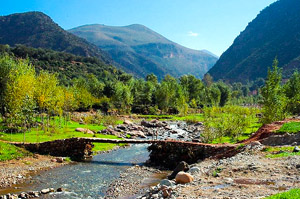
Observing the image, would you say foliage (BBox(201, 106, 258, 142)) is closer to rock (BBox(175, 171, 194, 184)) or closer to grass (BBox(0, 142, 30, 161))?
rock (BBox(175, 171, 194, 184))

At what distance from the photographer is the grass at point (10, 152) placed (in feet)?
91.1

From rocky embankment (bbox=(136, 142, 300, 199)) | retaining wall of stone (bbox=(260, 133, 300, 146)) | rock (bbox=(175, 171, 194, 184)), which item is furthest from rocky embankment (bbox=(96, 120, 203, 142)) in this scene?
rock (bbox=(175, 171, 194, 184))

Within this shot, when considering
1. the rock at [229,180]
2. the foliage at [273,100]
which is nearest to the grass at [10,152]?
the rock at [229,180]

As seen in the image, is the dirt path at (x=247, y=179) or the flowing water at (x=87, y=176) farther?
the flowing water at (x=87, y=176)

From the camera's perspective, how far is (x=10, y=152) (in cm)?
2872

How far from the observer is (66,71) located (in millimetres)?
139625

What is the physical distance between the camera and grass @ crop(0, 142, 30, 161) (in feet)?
91.1

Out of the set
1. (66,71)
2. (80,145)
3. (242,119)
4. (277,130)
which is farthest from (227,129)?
(66,71)

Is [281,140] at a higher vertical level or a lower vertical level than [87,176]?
higher

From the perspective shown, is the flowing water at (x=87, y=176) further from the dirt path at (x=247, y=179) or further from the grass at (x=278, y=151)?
the grass at (x=278, y=151)

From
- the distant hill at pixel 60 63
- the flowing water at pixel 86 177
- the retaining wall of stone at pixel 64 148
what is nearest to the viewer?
the flowing water at pixel 86 177

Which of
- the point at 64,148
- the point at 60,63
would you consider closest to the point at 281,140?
the point at 64,148

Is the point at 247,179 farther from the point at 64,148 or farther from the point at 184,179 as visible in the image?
the point at 64,148

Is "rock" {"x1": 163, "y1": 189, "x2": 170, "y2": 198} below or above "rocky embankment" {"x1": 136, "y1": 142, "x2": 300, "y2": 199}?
below
